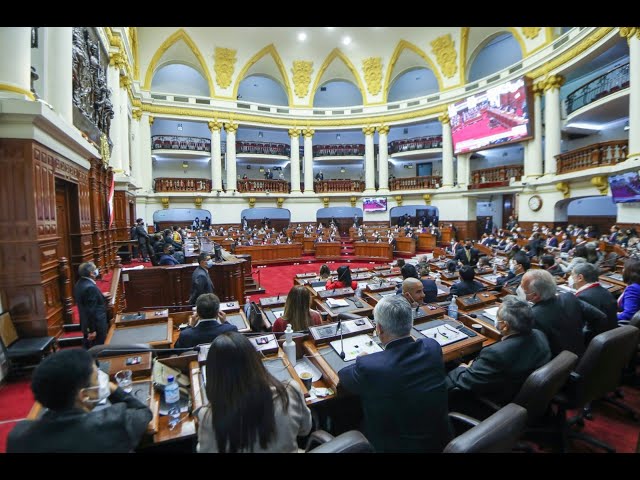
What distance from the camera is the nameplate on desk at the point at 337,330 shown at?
2.61m

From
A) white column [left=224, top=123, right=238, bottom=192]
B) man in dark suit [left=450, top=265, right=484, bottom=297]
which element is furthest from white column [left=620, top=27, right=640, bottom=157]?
white column [left=224, top=123, right=238, bottom=192]

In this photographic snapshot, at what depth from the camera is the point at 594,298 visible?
2.99 m

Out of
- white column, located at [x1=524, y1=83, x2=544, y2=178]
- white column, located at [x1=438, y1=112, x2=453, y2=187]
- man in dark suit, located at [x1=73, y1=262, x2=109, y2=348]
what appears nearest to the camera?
man in dark suit, located at [x1=73, y1=262, x2=109, y2=348]

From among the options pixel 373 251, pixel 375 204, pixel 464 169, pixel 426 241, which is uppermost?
pixel 464 169

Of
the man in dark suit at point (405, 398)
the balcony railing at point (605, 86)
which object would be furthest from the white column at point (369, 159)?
the man in dark suit at point (405, 398)

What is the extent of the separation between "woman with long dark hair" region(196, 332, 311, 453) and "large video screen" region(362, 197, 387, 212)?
18.4 meters

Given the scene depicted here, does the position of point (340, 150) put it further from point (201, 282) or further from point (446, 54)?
point (201, 282)

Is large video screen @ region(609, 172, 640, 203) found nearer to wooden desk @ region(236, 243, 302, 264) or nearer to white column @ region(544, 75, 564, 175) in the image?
white column @ region(544, 75, 564, 175)

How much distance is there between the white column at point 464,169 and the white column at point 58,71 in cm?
1655

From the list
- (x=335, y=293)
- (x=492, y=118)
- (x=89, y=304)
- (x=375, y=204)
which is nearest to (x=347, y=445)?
(x=335, y=293)

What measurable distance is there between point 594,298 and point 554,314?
0.85 metres

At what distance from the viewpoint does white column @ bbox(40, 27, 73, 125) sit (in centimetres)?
507

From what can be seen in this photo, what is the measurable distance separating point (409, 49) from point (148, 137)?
15.8 m

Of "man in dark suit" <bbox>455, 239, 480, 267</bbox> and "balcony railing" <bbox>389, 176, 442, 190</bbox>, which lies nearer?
"man in dark suit" <bbox>455, 239, 480, 267</bbox>
